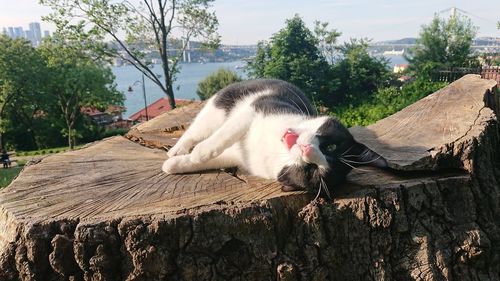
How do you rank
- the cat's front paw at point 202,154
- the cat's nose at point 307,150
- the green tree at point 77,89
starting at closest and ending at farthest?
the cat's nose at point 307,150, the cat's front paw at point 202,154, the green tree at point 77,89

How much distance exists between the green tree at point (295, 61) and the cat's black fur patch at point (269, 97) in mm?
6820

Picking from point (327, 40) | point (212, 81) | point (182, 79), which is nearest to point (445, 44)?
point (327, 40)

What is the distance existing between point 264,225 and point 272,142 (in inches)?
22.9

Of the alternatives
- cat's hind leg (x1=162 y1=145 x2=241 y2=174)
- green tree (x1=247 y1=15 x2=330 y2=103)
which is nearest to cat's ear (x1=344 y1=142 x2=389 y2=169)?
cat's hind leg (x1=162 y1=145 x2=241 y2=174)

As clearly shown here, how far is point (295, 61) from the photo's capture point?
10.1 meters

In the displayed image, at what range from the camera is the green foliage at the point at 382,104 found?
8.55m

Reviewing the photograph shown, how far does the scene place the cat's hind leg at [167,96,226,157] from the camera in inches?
107

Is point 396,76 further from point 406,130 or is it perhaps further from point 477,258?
point 477,258

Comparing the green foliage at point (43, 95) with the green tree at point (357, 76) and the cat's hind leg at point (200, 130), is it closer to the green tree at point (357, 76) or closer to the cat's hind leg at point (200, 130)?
the green tree at point (357, 76)

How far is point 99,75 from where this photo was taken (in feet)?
73.8

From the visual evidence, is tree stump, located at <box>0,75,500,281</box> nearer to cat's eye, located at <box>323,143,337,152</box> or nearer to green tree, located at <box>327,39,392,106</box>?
cat's eye, located at <box>323,143,337,152</box>

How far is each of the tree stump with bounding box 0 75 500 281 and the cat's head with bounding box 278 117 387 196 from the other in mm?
80

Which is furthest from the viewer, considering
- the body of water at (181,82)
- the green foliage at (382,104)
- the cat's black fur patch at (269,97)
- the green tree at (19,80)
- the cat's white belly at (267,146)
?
the green tree at (19,80)

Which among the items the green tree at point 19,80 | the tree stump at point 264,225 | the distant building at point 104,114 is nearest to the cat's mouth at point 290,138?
the tree stump at point 264,225
